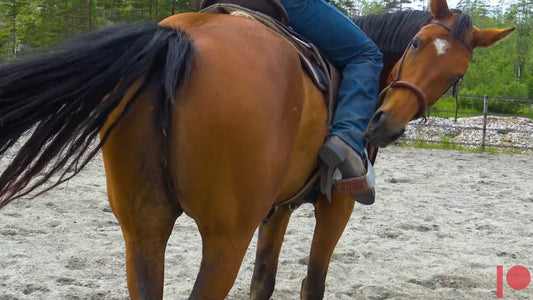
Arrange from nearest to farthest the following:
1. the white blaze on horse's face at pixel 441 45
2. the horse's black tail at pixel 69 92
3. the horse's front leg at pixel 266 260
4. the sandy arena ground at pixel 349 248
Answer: the horse's black tail at pixel 69 92
the white blaze on horse's face at pixel 441 45
the horse's front leg at pixel 266 260
the sandy arena ground at pixel 349 248

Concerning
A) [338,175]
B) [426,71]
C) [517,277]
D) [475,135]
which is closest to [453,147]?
[475,135]

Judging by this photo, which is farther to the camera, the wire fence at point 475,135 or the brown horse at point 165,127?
the wire fence at point 475,135

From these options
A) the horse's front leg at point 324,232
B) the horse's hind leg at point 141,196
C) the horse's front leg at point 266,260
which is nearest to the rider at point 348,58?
the horse's front leg at point 324,232

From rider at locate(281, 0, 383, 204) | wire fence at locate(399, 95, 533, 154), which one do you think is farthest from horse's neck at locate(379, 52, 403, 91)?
wire fence at locate(399, 95, 533, 154)

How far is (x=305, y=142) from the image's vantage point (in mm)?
2279

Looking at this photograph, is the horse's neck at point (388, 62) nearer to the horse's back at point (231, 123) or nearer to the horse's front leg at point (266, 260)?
the horse's front leg at point (266, 260)

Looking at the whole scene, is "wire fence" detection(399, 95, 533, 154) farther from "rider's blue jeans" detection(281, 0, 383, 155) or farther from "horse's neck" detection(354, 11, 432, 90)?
"rider's blue jeans" detection(281, 0, 383, 155)

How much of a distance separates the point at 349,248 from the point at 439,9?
98.7 inches

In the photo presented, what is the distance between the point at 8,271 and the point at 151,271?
2.19 meters

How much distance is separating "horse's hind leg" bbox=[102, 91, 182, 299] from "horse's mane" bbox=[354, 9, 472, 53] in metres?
1.58

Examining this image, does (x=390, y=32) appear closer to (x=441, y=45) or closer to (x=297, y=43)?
(x=441, y=45)

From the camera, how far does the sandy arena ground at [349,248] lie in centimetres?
379

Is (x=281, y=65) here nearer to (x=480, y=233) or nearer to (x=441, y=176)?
(x=480, y=233)

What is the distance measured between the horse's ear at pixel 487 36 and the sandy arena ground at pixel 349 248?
5.91 feet
